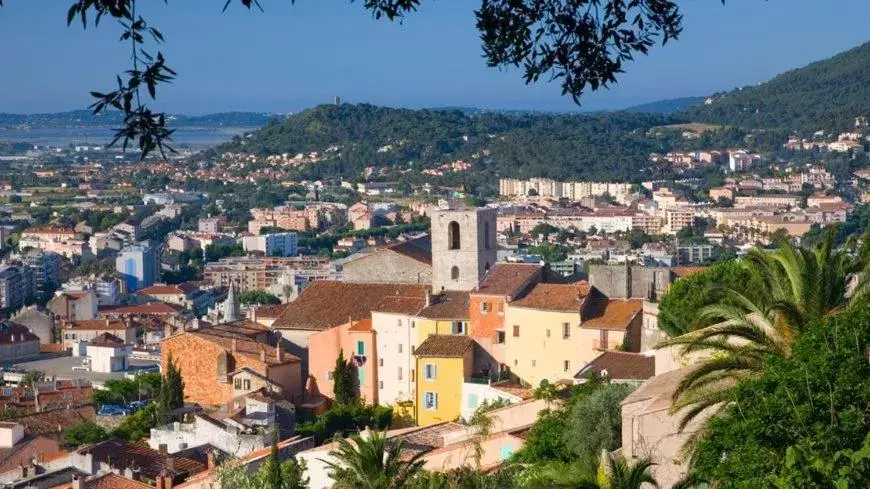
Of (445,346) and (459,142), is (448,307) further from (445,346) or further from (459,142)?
(459,142)

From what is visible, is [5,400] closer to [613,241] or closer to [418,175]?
[613,241]

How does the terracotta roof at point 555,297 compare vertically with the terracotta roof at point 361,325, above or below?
above

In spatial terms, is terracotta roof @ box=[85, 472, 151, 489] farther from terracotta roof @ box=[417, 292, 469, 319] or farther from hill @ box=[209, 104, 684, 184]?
hill @ box=[209, 104, 684, 184]

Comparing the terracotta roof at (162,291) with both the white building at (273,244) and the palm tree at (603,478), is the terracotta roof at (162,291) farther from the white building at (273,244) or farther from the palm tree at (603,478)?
the palm tree at (603,478)

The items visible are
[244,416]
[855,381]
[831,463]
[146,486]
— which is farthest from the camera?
[244,416]

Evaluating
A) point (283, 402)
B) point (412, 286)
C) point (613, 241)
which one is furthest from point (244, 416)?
point (613, 241)

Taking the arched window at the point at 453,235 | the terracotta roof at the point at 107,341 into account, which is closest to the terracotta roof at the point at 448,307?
the arched window at the point at 453,235

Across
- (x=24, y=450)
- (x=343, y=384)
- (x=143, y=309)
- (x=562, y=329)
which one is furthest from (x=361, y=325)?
(x=143, y=309)
